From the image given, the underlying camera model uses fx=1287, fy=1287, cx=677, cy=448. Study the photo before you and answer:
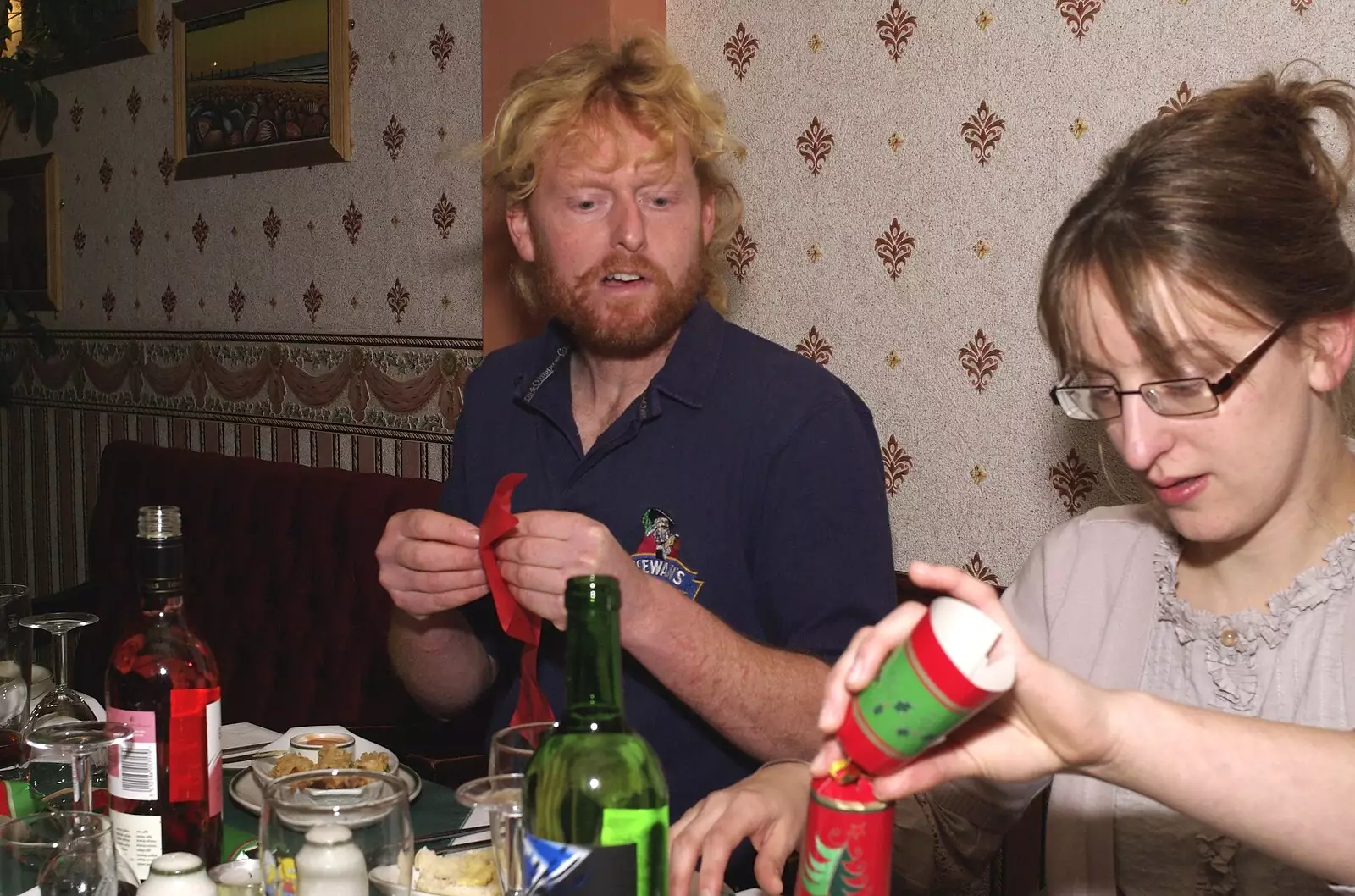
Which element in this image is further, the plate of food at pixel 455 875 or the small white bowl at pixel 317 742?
the small white bowl at pixel 317 742

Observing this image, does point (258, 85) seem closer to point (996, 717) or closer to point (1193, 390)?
point (1193, 390)

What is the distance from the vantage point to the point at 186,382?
4.25 m

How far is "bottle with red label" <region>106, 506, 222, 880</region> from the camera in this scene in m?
1.17

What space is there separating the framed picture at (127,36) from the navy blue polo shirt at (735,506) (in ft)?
9.94

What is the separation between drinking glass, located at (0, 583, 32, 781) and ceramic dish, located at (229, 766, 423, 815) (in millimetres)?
273

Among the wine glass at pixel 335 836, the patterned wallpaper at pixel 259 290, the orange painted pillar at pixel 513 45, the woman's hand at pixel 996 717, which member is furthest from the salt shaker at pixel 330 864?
the orange painted pillar at pixel 513 45

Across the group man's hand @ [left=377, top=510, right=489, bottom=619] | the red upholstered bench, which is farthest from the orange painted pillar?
man's hand @ [left=377, top=510, right=489, bottom=619]

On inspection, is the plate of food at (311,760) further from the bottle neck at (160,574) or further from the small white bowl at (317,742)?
the bottle neck at (160,574)

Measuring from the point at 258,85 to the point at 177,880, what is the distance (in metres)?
3.21

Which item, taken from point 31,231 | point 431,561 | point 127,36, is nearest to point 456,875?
point 431,561

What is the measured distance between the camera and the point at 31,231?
481cm

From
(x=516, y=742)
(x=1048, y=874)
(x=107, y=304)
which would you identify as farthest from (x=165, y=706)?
(x=107, y=304)

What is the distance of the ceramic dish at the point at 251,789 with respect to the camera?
1.44 meters

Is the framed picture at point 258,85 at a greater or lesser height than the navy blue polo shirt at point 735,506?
greater
